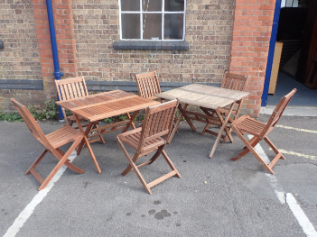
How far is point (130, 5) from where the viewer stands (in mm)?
5234

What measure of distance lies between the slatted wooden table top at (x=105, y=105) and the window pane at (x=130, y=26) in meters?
1.61

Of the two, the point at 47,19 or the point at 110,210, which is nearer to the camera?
the point at 110,210

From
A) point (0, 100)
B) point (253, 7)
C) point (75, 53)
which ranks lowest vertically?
point (0, 100)

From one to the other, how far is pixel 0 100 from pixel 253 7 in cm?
528

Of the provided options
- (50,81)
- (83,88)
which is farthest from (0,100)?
(83,88)

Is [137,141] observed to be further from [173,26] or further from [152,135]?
[173,26]

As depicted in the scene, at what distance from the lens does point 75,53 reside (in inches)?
211

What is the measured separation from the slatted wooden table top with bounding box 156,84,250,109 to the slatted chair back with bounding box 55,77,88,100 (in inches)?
49.4

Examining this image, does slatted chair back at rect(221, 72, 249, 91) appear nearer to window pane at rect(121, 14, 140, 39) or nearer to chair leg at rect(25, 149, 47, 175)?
window pane at rect(121, 14, 140, 39)

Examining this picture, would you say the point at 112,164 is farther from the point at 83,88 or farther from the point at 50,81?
the point at 50,81

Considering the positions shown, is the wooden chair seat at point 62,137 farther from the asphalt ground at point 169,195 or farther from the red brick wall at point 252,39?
the red brick wall at point 252,39

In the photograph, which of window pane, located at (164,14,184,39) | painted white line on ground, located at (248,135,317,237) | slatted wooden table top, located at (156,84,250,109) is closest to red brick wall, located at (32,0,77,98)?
window pane, located at (164,14,184,39)

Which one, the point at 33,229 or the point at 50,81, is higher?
the point at 50,81

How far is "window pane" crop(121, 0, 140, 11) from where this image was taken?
5.21 m
